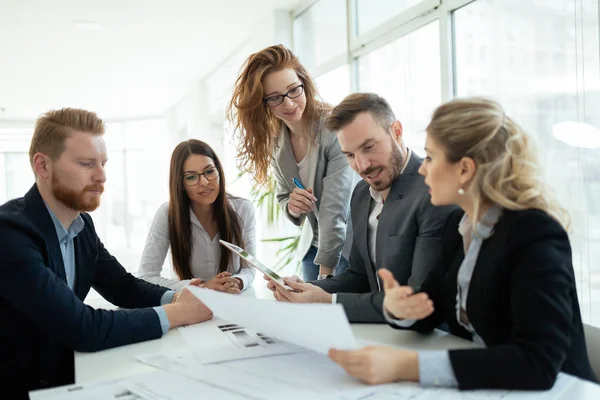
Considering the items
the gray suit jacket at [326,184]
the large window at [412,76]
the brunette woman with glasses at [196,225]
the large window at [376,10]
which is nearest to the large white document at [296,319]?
the gray suit jacket at [326,184]

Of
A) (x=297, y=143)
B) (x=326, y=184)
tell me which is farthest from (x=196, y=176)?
(x=326, y=184)

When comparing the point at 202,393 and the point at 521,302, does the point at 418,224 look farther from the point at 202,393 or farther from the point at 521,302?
the point at 202,393

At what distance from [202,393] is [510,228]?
2.15 ft

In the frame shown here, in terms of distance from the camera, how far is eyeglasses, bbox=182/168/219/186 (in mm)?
2326

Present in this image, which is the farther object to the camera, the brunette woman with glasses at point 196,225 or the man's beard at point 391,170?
the brunette woman with glasses at point 196,225

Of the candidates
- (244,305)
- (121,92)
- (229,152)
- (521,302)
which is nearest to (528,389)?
(521,302)

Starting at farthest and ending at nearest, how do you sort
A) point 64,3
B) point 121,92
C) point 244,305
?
point 121,92 < point 64,3 < point 244,305

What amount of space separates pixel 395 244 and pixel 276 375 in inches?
26.9

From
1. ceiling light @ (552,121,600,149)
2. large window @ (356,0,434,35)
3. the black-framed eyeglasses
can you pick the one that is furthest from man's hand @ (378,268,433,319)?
large window @ (356,0,434,35)

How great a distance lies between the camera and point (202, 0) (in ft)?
14.1

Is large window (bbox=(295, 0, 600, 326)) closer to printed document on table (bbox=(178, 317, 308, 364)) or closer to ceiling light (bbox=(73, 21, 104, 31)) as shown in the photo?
printed document on table (bbox=(178, 317, 308, 364))

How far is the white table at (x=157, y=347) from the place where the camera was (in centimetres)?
104

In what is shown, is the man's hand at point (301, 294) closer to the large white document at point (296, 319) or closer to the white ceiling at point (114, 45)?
the large white document at point (296, 319)

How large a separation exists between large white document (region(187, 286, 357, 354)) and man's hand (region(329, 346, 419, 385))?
26 millimetres
